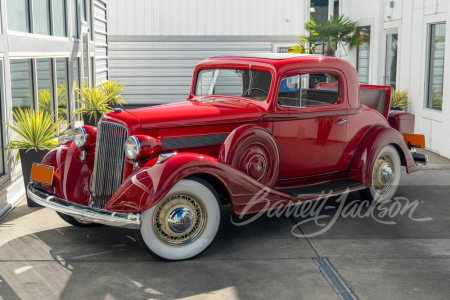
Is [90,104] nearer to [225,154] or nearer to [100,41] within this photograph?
[100,41]

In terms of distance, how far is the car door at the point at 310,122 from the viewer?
4.84m

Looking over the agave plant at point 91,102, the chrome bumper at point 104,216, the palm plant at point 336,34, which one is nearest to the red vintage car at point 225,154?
the chrome bumper at point 104,216

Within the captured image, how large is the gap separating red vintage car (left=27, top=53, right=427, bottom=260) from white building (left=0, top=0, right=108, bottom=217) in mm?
1338

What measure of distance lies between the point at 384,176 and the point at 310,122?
1.29 metres

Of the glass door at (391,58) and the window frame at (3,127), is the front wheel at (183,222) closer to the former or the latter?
the window frame at (3,127)

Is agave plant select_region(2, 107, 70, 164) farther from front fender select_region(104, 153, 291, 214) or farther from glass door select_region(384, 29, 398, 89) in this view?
glass door select_region(384, 29, 398, 89)

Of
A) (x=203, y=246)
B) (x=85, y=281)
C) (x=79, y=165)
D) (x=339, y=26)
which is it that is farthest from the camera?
(x=339, y=26)

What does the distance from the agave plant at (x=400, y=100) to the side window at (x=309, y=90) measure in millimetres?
4586

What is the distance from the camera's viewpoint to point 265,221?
5.04 m

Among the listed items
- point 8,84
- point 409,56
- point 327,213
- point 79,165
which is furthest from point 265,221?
point 409,56

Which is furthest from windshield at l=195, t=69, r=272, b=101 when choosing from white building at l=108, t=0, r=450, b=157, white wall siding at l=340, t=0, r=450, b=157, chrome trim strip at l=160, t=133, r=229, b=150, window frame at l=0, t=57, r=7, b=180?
white building at l=108, t=0, r=450, b=157

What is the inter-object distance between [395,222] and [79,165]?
10.7ft

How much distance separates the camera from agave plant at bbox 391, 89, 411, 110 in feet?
30.9

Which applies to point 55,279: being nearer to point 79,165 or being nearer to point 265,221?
point 79,165
